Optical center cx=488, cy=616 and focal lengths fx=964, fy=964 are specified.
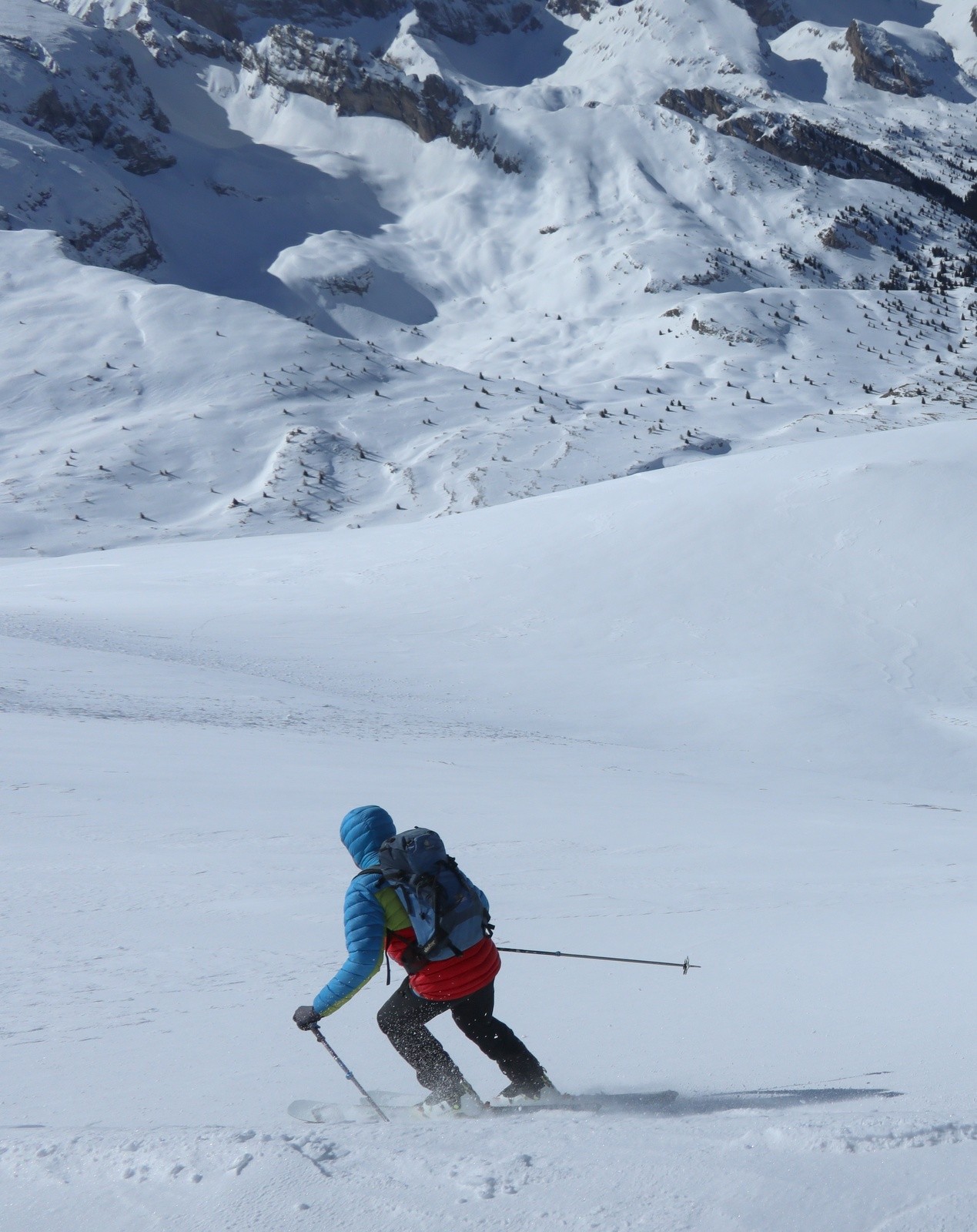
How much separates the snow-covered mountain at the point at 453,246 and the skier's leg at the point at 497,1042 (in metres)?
38.3

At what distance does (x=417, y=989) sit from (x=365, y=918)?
411mm

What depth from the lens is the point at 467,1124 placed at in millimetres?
3439

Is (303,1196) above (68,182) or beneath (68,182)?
above

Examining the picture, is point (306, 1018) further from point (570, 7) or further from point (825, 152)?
point (570, 7)

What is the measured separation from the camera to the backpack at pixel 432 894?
11.7 ft

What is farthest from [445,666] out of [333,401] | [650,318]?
[650,318]

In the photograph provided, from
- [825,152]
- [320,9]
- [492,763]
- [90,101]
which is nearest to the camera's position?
[492,763]

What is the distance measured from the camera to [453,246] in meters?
108

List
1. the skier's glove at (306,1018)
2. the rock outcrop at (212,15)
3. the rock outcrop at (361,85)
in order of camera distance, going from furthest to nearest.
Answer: the rock outcrop at (212,15) < the rock outcrop at (361,85) < the skier's glove at (306,1018)

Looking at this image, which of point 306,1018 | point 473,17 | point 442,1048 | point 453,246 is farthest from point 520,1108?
point 473,17

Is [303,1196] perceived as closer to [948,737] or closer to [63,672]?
[63,672]

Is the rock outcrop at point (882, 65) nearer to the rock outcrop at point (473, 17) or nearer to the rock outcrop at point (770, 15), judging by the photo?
the rock outcrop at point (770, 15)

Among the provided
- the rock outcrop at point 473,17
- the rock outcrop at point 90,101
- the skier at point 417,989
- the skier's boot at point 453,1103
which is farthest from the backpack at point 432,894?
the rock outcrop at point 473,17

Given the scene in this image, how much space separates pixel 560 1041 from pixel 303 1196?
2052 millimetres
